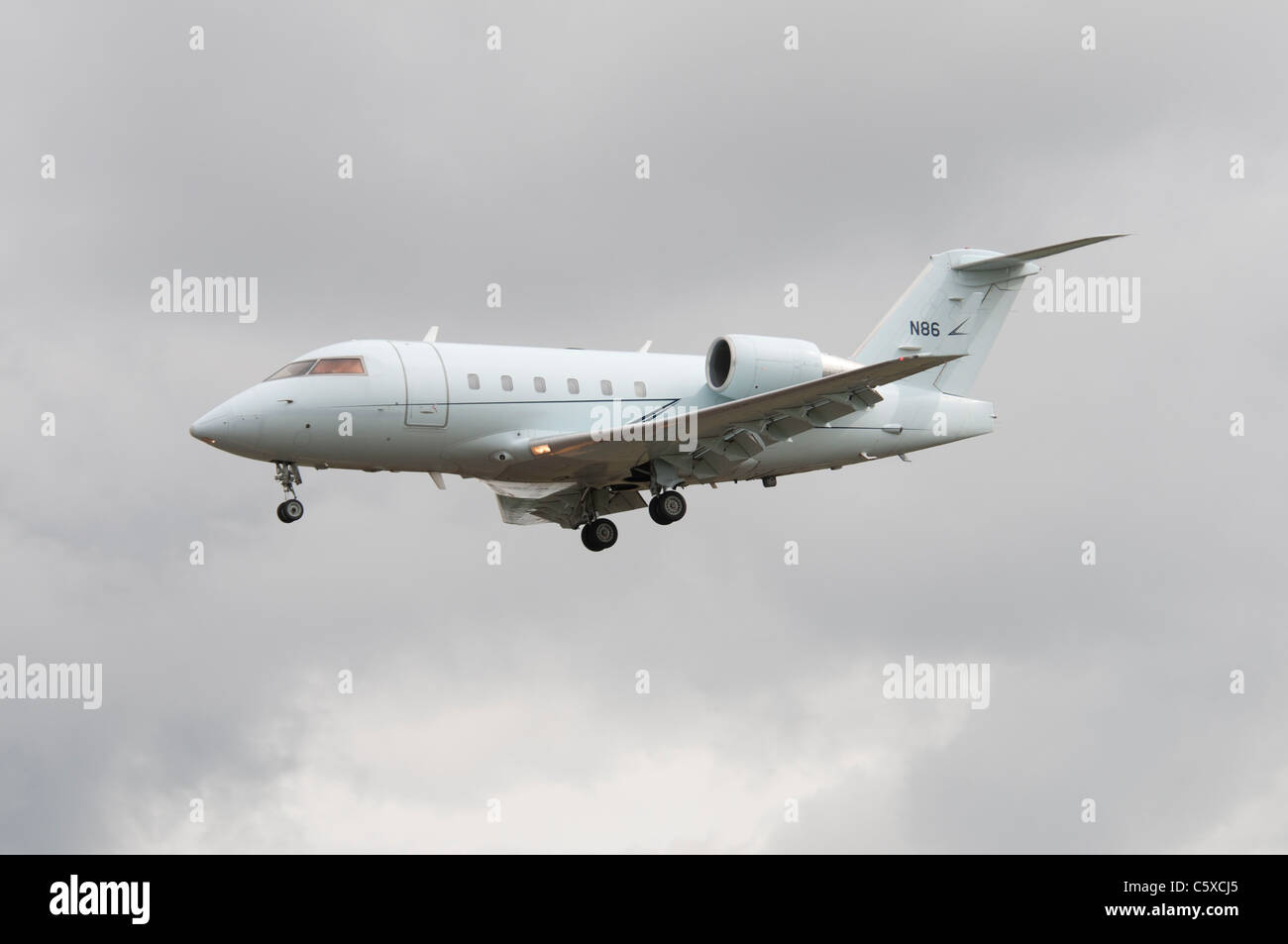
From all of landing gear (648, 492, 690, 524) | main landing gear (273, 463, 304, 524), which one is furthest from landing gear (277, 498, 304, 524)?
landing gear (648, 492, 690, 524)

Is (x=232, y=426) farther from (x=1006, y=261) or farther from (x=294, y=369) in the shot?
(x=1006, y=261)

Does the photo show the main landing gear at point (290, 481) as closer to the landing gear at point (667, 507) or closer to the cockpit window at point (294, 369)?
the cockpit window at point (294, 369)

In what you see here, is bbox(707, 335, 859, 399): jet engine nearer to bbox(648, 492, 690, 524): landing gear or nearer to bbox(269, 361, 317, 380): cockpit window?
bbox(648, 492, 690, 524): landing gear

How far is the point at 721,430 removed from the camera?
34.2 metres

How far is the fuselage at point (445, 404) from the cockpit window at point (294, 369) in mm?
37

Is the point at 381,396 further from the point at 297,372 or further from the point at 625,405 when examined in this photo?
the point at 625,405

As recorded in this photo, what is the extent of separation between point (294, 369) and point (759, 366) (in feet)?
29.3

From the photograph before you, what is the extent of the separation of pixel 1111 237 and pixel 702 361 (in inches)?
329

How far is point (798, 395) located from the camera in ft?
108

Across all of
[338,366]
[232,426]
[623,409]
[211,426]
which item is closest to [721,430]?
[623,409]

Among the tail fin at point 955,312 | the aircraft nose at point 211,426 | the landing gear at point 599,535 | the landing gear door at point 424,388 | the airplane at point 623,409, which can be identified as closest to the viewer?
the aircraft nose at point 211,426

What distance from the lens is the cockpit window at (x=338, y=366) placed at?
3225 centimetres

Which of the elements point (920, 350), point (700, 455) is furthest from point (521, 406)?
point (920, 350)

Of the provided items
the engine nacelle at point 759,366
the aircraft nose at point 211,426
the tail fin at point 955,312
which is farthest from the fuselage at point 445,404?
the tail fin at point 955,312
